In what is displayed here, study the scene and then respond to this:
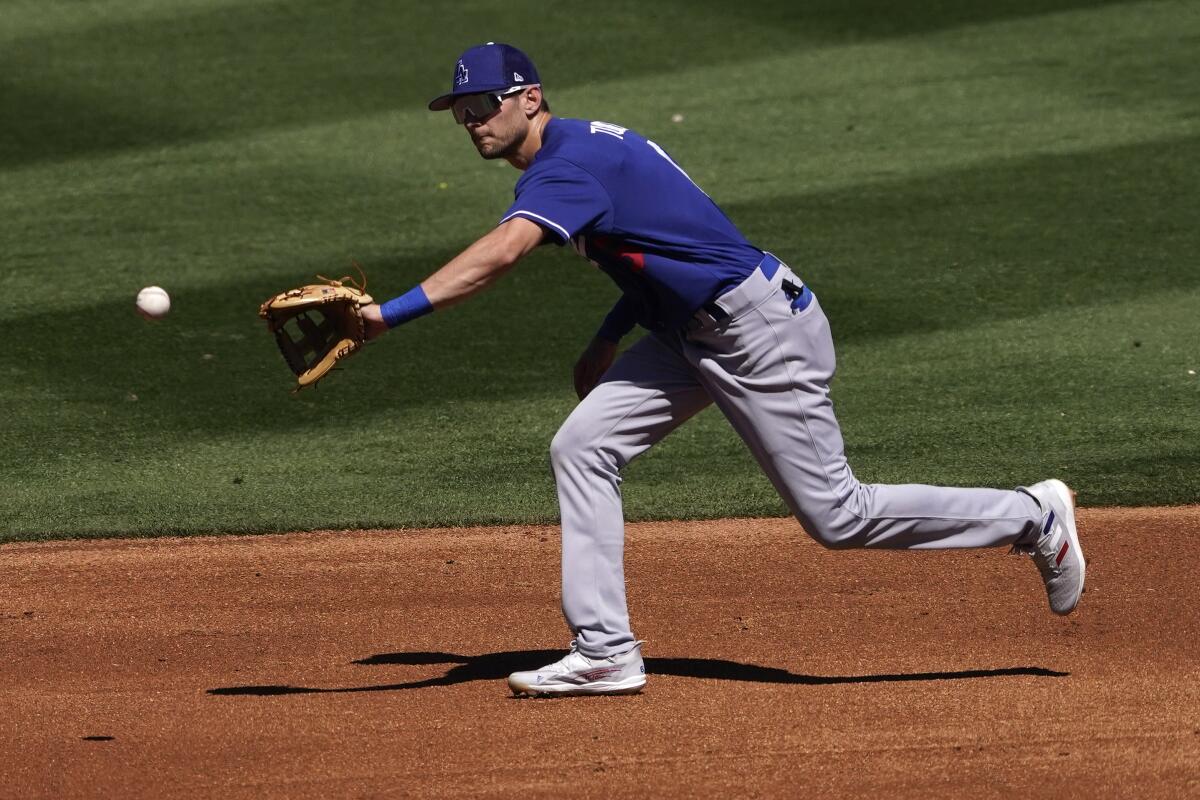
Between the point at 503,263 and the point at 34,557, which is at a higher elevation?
the point at 503,263

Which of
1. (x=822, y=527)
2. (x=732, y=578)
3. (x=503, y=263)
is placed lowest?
(x=732, y=578)

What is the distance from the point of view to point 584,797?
4.39m

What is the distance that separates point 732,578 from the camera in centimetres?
639

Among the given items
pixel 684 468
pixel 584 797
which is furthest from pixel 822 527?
pixel 684 468

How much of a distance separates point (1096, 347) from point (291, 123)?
6.87 meters

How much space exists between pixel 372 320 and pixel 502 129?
73 centimetres

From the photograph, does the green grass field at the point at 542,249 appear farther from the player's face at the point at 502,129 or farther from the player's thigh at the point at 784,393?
the player's face at the point at 502,129

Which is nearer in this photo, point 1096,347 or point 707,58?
point 1096,347

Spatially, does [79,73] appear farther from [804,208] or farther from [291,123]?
[804,208]

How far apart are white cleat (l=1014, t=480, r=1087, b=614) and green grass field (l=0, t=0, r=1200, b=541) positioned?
183 cm

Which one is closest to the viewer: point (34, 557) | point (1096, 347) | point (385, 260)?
point (34, 557)

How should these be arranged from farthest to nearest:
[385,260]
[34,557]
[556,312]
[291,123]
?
1. [291,123]
2. [385,260]
3. [556,312]
4. [34,557]

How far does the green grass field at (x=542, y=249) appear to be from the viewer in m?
7.70

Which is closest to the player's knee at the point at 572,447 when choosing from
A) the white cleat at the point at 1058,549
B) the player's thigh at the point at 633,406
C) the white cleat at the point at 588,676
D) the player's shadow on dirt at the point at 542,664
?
the player's thigh at the point at 633,406
